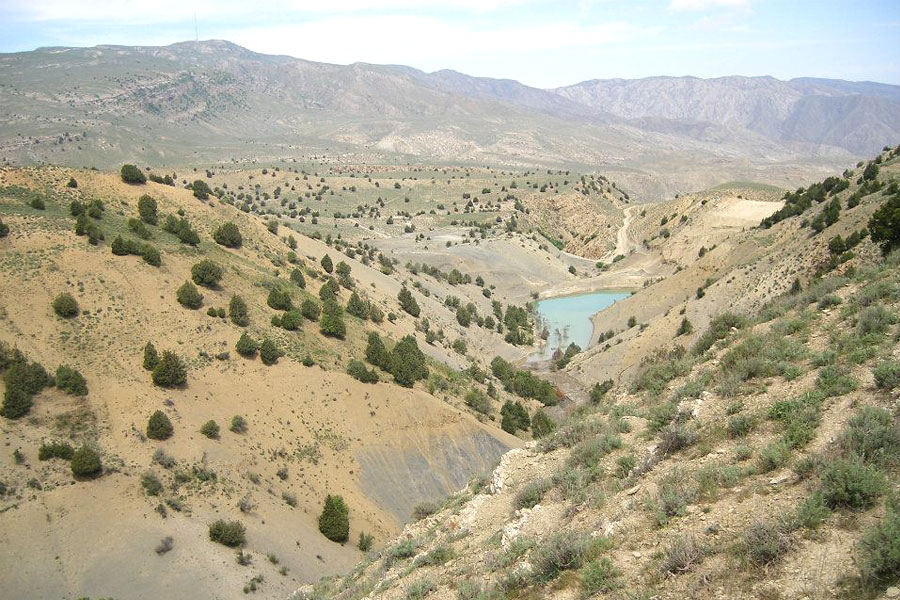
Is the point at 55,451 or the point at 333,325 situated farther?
the point at 333,325

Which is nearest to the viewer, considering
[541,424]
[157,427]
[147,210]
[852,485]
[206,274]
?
[852,485]

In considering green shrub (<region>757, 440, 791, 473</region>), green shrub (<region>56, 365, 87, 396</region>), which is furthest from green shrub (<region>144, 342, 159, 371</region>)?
green shrub (<region>757, 440, 791, 473</region>)

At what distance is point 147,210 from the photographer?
39.0 meters

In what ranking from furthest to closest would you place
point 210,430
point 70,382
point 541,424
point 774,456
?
point 541,424
point 210,430
point 70,382
point 774,456

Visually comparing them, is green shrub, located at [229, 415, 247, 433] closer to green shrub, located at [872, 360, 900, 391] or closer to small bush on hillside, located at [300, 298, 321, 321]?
small bush on hillside, located at [300, 298, 321, 321]

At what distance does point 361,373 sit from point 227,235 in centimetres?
1644

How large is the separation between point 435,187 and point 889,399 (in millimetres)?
118797

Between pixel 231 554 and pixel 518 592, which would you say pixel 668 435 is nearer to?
pixel 518 592

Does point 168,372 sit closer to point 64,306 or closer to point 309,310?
point 64,306

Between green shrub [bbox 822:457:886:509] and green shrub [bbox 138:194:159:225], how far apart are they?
131 feet

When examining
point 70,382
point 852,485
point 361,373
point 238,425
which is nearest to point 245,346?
point 238,425

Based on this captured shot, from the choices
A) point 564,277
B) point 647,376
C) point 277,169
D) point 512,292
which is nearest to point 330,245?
point 512,292

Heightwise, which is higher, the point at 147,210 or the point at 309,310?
the point at 147,210

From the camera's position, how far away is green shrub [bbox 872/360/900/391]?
10.5m
